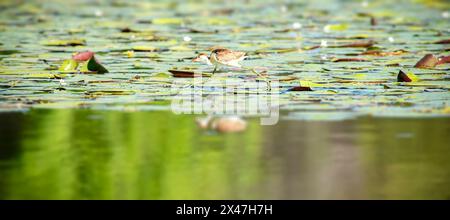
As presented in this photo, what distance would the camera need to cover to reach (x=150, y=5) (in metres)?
13.4

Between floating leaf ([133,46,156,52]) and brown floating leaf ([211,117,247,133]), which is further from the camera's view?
floating leaf ([133,46,156,52])

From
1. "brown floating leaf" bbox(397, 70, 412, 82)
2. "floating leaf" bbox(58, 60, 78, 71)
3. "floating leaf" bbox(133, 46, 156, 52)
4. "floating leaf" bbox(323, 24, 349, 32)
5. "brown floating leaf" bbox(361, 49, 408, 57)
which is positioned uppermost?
"floating leaf" bbox(323, 24, 349, 32)

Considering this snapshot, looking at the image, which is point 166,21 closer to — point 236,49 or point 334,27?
point 334,27

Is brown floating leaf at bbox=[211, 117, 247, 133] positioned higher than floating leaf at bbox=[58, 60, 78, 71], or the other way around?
floating leaf at bbox=[58, 60, 78, 71]

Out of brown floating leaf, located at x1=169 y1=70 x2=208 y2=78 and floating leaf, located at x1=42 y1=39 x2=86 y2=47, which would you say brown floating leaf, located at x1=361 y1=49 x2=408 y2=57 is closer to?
brown floating leaf, located at x1=169 y1=70 x2=208 y2=78

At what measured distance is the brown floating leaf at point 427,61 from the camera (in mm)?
6801

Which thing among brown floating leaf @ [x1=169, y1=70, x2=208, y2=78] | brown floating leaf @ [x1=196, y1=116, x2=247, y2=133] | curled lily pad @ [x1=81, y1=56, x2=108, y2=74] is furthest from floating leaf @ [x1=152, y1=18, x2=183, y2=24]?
brown floating leaf @ [x1=196, y1=116, x2=247, y2=133]

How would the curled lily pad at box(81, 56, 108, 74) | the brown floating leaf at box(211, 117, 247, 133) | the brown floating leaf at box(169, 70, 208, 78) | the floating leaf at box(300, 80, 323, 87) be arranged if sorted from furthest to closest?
the curled lily pad at box(81, 56, 108, 74), the brown floating leaf at box(169, 70, 208, 78), the floating leaf at box(300, 80, 323, 87), the brown floating leaf at box(211, 117, 247, 133)

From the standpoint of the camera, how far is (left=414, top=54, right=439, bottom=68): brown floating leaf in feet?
22.3

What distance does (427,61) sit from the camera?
22.3ft

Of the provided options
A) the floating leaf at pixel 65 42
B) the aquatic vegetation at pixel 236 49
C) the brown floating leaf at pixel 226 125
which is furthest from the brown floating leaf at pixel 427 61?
the floating leaf at pixel 65 42

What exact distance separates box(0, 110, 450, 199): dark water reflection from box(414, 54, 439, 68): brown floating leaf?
1.60 meters
